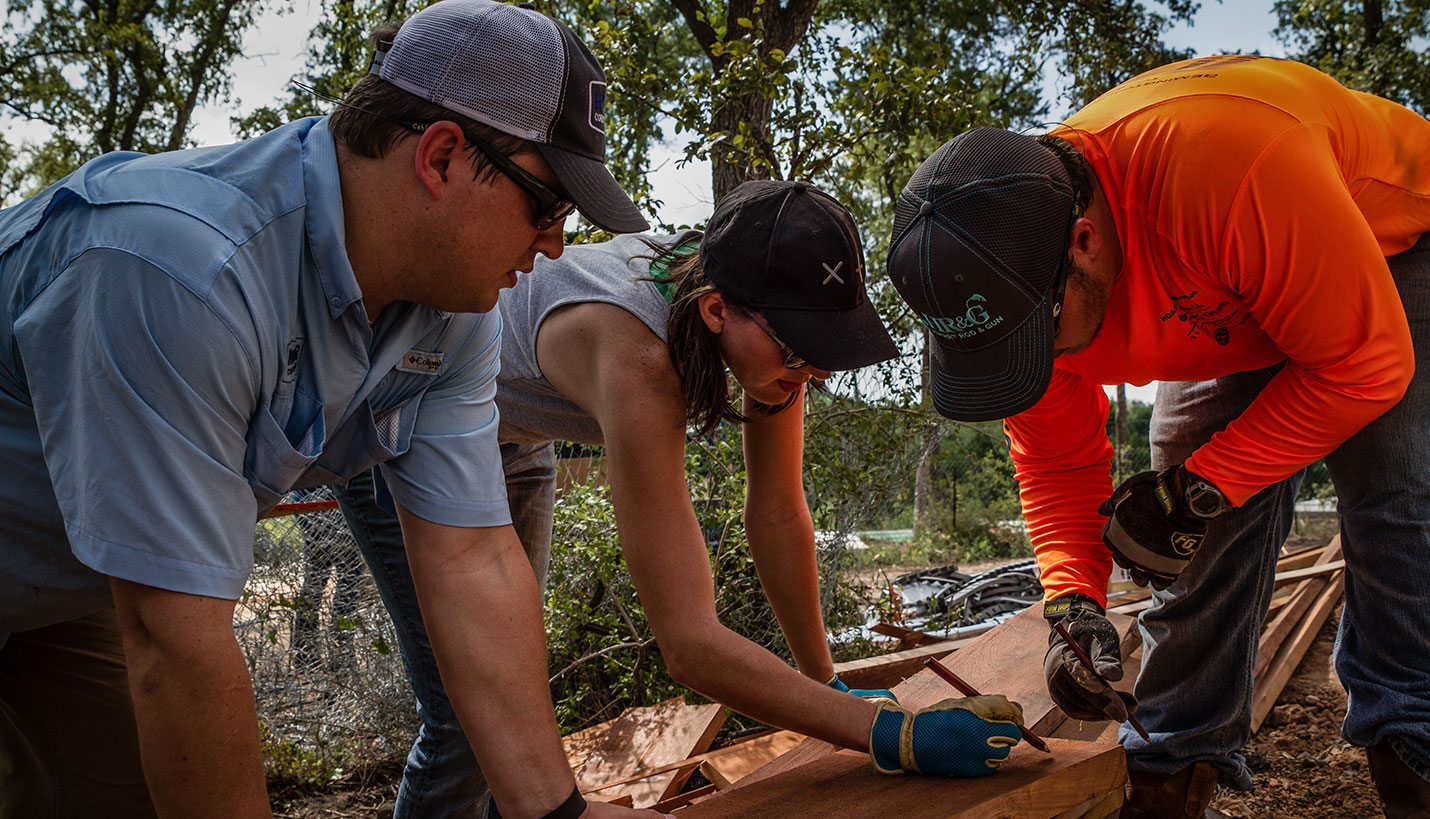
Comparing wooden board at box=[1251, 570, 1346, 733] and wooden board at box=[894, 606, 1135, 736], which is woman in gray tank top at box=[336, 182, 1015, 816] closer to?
wooden board at box=[894, 606, 1135, 736]

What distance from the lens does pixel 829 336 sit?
1885mm

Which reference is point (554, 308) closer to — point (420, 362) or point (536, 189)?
point (420, 362)

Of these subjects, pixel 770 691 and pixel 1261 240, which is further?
pixel 770 691

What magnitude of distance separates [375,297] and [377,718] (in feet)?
8.81

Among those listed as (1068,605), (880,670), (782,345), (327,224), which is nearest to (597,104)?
(327,224)

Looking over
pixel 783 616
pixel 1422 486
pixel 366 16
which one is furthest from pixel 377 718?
pixel 366 16

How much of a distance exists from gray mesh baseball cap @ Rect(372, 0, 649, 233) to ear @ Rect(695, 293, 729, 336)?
39 centimetres

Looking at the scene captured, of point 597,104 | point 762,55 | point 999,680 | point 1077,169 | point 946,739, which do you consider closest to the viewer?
point 597,104

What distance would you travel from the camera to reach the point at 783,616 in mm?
2525

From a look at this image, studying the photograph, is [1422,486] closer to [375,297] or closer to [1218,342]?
[1218,342]

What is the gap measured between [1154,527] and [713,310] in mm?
1083

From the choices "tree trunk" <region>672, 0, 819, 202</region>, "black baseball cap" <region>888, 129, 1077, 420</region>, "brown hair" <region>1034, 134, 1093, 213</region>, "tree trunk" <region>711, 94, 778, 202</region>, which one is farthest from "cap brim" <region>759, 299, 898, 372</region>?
"tree trunk" <region>711, 94, 778, 202</region>

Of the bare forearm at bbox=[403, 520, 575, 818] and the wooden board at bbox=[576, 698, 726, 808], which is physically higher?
the bare forearm at bbox=[403, 520, 575, 818]

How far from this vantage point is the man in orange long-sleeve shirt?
1.77 m
